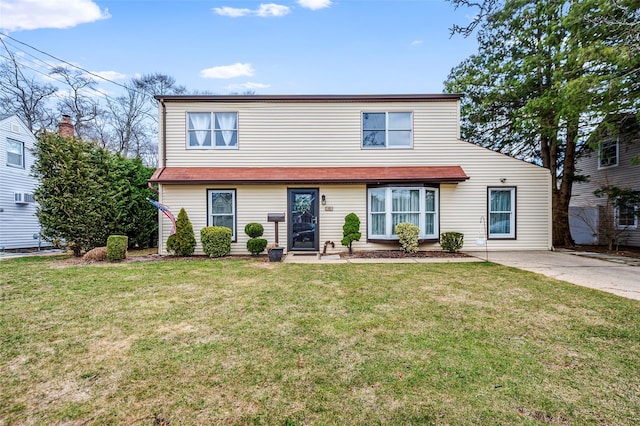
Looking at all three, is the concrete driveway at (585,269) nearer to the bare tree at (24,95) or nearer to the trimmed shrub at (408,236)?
the trimmed shrub at (408,236)

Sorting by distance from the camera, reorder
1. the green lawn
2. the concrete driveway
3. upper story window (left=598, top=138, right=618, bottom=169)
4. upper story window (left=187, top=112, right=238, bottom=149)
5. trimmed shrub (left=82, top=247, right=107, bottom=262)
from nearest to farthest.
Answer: the green lawn → the concrete driveway → trimmed shrub (left=82, top=247, right=107, bottom=262) → upper story window (left=187, top=112, right=238, bottom=149) → upper story window (left=598, top=138, right=618, bottom=169)

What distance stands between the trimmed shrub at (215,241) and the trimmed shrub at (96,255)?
2749 mm

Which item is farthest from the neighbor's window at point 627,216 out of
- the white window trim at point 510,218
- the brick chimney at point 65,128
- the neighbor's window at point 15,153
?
the neighbor's window at point 15,153

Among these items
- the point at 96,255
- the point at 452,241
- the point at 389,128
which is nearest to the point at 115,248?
the point at 96,255

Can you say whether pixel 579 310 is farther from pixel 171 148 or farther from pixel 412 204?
pixel 171 148

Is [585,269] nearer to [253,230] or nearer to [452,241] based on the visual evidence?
[452,241]

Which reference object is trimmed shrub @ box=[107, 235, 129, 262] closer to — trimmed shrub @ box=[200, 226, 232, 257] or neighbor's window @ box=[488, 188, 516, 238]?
trimmed shrub @ box=[200, 226, 232, 257]

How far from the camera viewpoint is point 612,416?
2076 mm

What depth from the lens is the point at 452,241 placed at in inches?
384

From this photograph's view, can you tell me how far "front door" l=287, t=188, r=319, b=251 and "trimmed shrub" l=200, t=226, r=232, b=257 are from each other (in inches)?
86.7

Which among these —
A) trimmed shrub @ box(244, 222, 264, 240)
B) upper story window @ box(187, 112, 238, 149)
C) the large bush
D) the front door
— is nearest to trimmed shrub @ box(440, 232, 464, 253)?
the front door

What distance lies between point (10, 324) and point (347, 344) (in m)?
4.32

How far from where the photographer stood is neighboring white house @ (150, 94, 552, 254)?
1012 cm

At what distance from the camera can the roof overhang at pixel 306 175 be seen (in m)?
9.71
